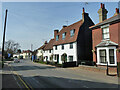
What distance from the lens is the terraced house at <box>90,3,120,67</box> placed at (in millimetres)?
16422

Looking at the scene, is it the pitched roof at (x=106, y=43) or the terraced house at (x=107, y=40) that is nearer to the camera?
the terraced house at (x=107, y=40)

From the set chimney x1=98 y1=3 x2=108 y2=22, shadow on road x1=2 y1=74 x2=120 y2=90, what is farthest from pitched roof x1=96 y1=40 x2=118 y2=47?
shadow on road x1=2 y1=74 x2=120 y2=90

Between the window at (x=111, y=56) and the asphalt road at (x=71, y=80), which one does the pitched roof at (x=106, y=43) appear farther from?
the asphalt road at (x=71, y=80)

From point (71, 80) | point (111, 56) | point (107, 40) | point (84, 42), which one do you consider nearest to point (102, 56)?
point (111, 56)

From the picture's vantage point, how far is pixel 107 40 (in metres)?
17.9

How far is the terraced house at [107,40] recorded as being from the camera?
16422 mm

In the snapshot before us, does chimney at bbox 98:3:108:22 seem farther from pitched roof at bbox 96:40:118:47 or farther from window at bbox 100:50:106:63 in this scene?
window at bbox 100:50:106:63

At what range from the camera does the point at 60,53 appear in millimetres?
32219

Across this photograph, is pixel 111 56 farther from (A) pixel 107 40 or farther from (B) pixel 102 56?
(A) pixel 107 40

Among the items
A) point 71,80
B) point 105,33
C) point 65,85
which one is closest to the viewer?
point 65,85

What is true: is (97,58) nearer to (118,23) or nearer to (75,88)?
(118,23)

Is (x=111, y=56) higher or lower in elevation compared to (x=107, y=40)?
lower

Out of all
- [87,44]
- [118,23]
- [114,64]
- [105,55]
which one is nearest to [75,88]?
[114,64]

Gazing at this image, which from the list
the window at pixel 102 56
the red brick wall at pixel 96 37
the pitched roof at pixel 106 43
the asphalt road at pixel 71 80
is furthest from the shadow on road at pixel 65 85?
the red brick wall at pixel 96 37
